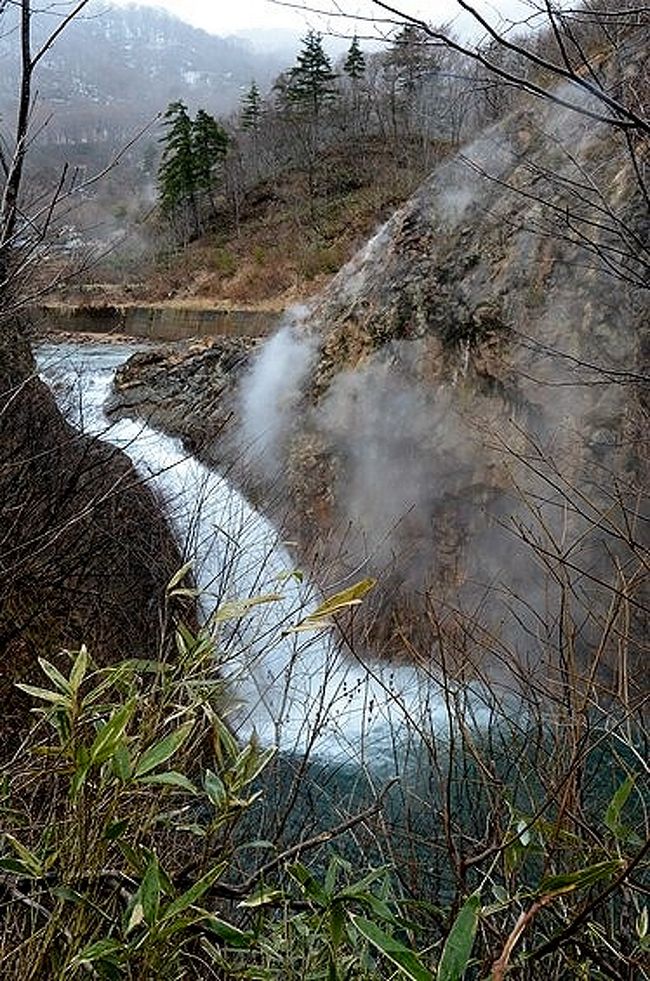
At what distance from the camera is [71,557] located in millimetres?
5723

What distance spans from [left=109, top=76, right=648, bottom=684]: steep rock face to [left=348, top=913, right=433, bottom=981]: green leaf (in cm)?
510

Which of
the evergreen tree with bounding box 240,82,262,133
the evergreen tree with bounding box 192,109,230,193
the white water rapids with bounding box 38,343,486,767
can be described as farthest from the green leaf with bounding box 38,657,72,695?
the evergreen tree with bounding box 240,82,262,133

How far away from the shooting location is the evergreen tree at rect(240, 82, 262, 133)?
135 feet

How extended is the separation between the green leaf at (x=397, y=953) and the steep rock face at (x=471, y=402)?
5.10m

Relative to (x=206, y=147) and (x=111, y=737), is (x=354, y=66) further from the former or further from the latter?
(x=111, y=737)

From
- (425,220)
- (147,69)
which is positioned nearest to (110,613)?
(425,220)

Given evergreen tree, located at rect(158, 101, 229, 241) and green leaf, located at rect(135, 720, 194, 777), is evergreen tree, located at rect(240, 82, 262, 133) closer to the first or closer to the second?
evergreen tree, located at rect(158, 101, 229, 241)

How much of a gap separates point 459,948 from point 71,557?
5.30 metres

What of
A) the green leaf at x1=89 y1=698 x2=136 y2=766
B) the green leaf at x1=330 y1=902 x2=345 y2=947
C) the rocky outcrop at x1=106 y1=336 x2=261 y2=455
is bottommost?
the rocky outcrop at x1=106 y1=336 x2=261 y2=455

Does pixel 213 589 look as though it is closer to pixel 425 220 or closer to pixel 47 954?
pixel 47 954

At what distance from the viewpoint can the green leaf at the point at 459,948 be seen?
0.75 meters

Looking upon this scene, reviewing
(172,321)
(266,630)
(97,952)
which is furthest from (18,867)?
(172,321)

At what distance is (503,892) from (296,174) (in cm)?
4107

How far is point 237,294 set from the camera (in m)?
31.6
